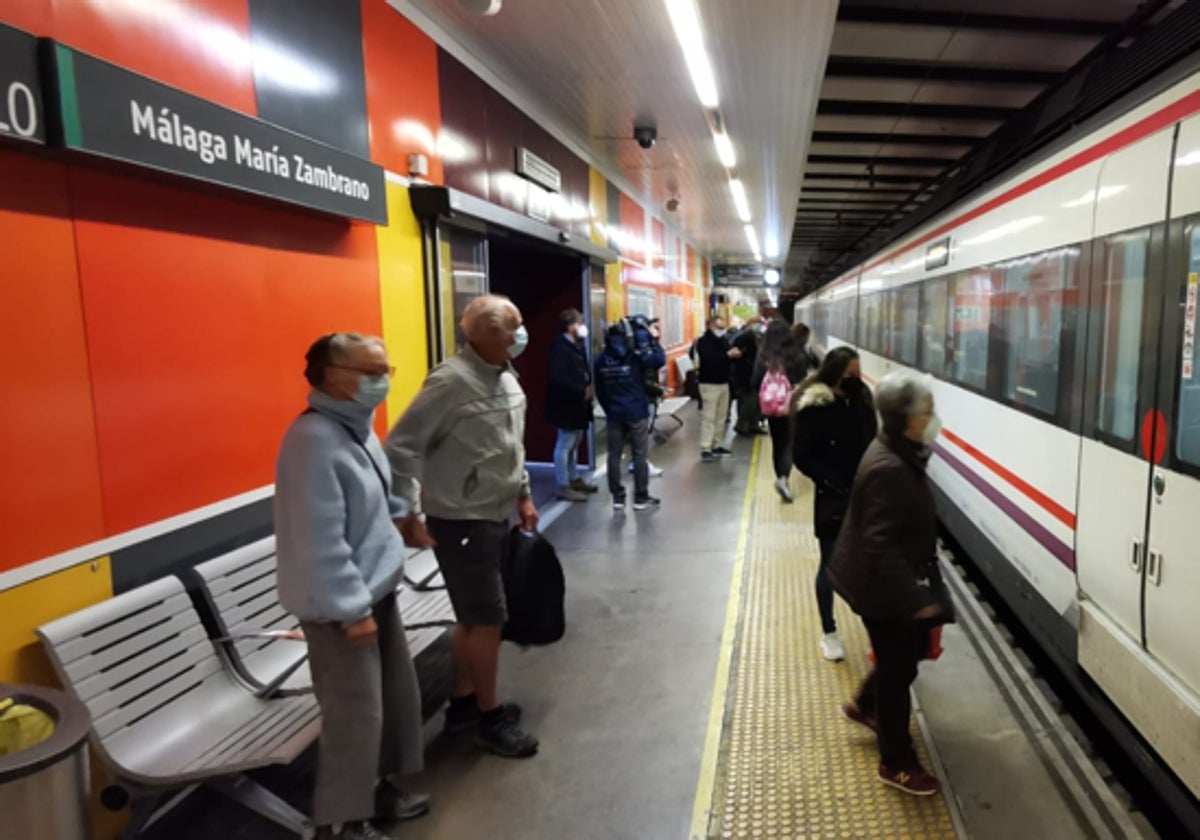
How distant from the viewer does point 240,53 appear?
3.09m

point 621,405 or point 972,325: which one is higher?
point 972,325

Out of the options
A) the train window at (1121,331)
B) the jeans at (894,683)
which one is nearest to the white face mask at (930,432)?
the jeans at (894,683)

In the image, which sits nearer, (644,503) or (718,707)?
(718,707)

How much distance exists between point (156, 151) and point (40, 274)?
1.82ft

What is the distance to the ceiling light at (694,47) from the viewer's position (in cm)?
451

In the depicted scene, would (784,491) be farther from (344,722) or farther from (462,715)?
(344,722)

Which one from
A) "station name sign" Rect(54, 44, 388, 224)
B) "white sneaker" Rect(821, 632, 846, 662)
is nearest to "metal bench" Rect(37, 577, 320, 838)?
"station name sign" Rect(54, 44, 388, 224)

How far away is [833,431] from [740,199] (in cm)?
942

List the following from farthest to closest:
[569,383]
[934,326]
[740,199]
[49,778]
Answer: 1. [740,199]
2. [569,383]
3. [934,326]
4. [49,778]

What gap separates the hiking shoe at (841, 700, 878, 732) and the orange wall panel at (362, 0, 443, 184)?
3584 mm

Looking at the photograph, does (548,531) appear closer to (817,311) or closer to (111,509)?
(111,509)

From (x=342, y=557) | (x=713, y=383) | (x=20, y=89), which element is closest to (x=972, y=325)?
(x=713, y=383)

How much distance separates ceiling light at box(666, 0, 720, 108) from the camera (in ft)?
14.8

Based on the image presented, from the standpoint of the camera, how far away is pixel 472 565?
2928mm
